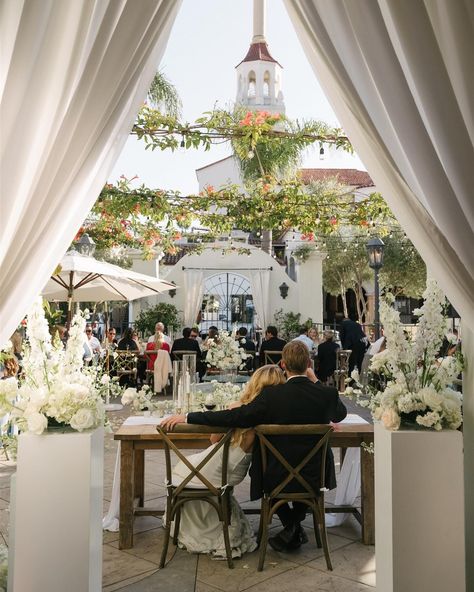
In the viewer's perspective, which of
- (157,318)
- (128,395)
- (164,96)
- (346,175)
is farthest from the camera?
(346,175)

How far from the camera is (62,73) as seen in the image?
2656mm

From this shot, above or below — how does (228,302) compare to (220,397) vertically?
above

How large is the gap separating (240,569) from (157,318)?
13561mm

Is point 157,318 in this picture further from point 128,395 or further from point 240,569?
point 240,569

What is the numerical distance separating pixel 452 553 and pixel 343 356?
8.59 m

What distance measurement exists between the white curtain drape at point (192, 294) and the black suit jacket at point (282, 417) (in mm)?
13986

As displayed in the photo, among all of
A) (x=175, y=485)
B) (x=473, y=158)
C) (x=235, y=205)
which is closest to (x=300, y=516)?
(x=175, y=485)

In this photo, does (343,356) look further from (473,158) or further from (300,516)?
(473,158)

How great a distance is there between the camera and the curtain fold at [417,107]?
2645 mm

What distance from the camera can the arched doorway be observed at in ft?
61.9

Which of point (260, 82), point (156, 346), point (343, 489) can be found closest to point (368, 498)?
point (343, 489)

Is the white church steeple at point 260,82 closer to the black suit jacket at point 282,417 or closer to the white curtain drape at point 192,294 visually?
the white curtain drape at point 192,294

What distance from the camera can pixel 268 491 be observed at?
11.7 ft

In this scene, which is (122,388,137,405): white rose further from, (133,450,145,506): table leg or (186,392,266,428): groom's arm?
(133,450,145,506): table leg
